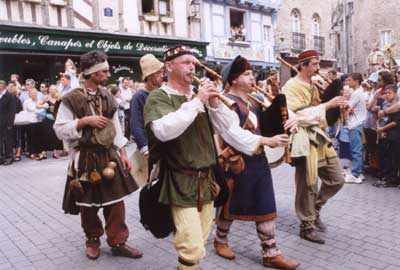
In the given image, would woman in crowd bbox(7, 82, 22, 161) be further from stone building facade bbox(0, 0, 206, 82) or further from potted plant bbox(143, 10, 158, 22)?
potted plant bbox(143, 10, 158, 22)

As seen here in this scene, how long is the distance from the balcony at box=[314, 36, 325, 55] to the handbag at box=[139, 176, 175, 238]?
25076 mm

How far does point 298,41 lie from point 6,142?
62.7 feet

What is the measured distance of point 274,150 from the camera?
4.36m

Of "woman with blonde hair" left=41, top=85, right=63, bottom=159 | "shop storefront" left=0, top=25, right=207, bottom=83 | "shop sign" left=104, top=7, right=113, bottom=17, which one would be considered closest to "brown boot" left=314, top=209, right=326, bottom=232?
"woman with blonde hair" left=41, top=85, right=63, bottom=159

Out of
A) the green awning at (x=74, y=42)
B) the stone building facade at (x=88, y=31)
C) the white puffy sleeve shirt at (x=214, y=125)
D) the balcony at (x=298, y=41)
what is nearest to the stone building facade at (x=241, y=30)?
the stone building facade at (x=88, y=31)

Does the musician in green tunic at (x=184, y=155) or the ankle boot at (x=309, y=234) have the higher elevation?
the musician in green tunic at (x=184, y=155)

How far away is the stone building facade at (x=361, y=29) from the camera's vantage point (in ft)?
94.6

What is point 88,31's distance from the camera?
15445mm

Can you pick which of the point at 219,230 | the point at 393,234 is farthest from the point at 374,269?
the point at 219,230

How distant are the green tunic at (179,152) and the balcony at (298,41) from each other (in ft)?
74.8

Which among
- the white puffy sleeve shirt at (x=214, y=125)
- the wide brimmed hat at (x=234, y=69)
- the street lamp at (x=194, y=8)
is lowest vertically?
the white puffy sleeve shirt at (x=214, y=125)

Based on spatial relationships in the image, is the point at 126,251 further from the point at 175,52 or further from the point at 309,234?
the point at 175,52

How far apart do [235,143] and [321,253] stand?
150cm

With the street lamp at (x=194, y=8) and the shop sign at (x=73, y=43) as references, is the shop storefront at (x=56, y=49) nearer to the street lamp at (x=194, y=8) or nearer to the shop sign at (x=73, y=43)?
the shop sign at (x=73, y=43)
